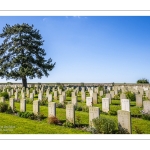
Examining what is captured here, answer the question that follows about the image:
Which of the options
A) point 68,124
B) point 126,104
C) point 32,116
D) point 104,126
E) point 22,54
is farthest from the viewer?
point 22,54

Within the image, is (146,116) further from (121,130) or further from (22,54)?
(22,54)

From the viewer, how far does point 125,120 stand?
958 cm

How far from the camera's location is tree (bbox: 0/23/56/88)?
112 feet

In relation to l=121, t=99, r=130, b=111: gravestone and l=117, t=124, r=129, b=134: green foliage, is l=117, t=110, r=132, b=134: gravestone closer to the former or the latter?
l=117, t=124, r=129, b=134: green foliage

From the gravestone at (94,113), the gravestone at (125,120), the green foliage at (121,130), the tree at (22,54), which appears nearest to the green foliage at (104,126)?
the green foliage at (121,130)

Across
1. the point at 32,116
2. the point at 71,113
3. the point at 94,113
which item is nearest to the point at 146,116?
the point at 94,113

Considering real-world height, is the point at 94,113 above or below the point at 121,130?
above

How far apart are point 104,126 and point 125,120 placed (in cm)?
104
